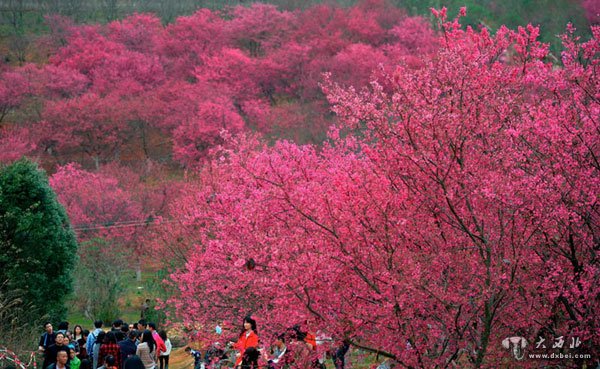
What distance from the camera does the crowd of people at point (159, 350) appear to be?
9320 millimetres

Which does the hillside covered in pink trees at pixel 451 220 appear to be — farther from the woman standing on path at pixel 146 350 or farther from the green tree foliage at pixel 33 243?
the green tree foliage at pixel 33 243

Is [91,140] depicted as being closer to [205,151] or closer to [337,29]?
[205,151]

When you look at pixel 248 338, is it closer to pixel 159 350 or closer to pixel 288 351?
pixel 288 351

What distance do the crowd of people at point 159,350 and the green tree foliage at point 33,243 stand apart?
629 centimetres

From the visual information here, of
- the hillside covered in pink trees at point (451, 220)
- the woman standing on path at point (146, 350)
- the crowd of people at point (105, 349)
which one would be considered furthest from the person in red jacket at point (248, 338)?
the woman standing on path at point (146, 350)

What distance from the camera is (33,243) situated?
19141 millimetres

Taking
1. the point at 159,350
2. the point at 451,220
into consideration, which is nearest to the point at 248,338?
the point at 451,220

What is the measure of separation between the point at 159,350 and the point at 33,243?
7583 millimetres

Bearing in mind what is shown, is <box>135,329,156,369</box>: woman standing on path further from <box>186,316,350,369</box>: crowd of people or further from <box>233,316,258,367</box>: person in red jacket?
<box>233,316,258,367</box>: person in red jacket

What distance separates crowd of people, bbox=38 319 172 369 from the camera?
10016 mm

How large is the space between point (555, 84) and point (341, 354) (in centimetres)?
431

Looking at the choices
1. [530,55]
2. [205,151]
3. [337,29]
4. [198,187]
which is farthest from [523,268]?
[337,29]

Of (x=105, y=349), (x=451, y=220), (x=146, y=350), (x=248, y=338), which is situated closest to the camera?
(x=451, y=220)

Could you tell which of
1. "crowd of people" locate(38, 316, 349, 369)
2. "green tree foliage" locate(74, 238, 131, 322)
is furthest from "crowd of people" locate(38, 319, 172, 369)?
"green tree foliage" locate(74, 238, 131, 322)
